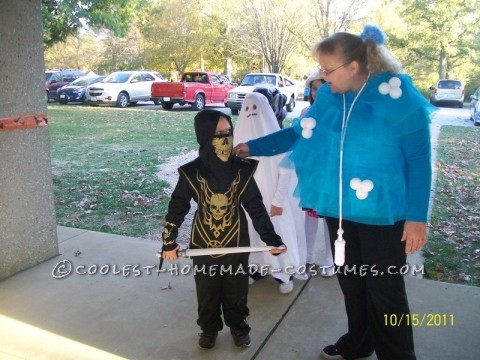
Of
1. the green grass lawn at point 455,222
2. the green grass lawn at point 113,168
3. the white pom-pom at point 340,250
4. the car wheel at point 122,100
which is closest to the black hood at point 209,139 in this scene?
the white pom-pom at point 340,250

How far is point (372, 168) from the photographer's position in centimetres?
221

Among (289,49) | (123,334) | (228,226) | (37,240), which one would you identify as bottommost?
(123,334)

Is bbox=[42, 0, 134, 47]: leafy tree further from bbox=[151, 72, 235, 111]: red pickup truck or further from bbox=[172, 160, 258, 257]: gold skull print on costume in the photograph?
bbox=[172, 160, 258, 257]: gold skull print on costume

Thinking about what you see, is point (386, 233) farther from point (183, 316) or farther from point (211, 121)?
point (183, 316)

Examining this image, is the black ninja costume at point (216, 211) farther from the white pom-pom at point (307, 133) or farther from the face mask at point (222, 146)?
the white pom-pom at point (307, 133)

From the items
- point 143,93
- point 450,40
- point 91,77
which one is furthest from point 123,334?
point 450,40

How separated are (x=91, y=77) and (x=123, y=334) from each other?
23721 millimetres

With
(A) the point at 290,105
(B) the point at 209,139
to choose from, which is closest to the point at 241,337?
(B) the point at 209,139

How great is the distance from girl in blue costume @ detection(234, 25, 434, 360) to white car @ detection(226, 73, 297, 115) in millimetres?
15760

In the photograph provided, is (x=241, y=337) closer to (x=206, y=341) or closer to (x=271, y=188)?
(x=206, y=341)

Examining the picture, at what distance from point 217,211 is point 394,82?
1.25 meters

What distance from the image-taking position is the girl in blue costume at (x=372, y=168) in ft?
7.18

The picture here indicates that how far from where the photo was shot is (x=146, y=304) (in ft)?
11.5

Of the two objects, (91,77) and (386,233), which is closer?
(386,233)
